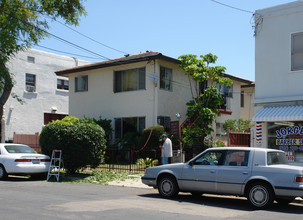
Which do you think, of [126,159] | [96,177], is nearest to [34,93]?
[126,159]

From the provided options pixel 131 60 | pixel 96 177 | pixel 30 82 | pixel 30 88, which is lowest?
pixel 96 177

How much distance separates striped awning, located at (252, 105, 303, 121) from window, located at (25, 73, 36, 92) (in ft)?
66.0

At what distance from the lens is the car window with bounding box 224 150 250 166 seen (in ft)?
32.2

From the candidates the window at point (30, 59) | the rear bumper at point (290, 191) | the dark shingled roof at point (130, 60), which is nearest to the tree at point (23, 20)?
the dark shingled roof at point (130, 60)

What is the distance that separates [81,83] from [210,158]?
1667cm

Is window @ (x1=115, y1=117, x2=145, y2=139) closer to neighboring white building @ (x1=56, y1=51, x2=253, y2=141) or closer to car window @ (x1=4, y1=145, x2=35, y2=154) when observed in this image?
neighboring white building @ (x1=56, y1=51, x2=253, y2=141)

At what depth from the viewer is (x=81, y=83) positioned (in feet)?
83.9

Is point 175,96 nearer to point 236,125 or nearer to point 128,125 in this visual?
point 128,125

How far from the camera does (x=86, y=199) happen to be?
33.5 ft

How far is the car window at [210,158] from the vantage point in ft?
33.6

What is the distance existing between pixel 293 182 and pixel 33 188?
7843 millimetres

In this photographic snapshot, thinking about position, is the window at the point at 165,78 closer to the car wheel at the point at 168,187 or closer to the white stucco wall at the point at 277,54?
the white stucco wall at the point at 277,54

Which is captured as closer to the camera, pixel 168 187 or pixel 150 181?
pixel 168 187

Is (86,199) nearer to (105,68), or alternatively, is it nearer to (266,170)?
(266,170)
